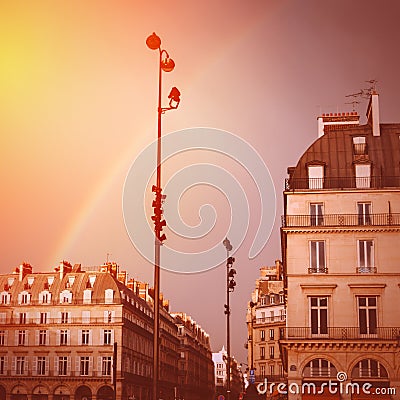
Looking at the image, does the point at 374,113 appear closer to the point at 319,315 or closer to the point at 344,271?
the point at 344,271

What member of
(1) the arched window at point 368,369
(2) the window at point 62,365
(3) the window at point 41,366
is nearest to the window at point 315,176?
(1) the arched window at point 368,369

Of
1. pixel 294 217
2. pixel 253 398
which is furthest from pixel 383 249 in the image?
pixel 253 398

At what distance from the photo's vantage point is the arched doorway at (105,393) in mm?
86000

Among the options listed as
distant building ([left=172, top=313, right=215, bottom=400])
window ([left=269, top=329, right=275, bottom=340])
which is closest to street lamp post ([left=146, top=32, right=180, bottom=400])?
window ([left=269, top=329, right=275, bottom=340])

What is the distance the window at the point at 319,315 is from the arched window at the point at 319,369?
191 cm

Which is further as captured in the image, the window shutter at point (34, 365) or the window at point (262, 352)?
the window at point (262, 352)

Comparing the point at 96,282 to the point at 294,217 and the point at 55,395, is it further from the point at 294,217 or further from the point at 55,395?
the point at 294,217

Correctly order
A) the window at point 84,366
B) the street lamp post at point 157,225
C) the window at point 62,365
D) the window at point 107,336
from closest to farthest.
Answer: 1. the street lamp post at point 157,225
2. the window at point 84,366
3. the window at point 107,336
4. the window at point 62,365

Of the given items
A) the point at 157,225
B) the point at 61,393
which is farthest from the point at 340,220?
the point at 61,393

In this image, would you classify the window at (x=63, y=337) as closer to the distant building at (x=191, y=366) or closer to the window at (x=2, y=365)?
the window at (x=2, y=365)

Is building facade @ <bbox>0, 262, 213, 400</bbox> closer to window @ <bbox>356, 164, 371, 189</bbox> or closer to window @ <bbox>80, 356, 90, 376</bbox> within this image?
window @ <bbox>80, 356, 90, 376</bbox>

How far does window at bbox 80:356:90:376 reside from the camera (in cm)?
8694

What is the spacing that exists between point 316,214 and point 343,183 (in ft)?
10.2

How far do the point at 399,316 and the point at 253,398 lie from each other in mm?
21395
